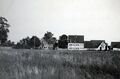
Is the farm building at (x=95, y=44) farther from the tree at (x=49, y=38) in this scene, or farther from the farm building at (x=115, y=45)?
the tree at (x=49, y=38)

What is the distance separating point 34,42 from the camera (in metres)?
2.34

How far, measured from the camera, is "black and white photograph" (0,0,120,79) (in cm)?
226

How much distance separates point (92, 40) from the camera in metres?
2.42

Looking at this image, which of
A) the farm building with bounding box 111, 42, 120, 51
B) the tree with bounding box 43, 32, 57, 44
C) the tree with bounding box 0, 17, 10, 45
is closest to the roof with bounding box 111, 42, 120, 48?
the farm building with bounding box 111, 42, 120, 51

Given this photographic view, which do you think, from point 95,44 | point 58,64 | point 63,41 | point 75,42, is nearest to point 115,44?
point 95,44

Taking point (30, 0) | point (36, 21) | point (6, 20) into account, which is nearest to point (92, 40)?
point (36, 21)

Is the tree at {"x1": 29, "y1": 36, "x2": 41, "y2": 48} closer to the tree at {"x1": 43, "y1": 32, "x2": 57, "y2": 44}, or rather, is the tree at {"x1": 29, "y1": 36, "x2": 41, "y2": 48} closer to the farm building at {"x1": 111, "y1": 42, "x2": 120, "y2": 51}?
the tree at {"x1": 43, "y1": 32, "x2": 57, "y2": 44}

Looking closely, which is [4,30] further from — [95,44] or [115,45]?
[115,45]

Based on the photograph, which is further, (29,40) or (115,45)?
(115,45)

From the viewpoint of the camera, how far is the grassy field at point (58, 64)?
2078mm

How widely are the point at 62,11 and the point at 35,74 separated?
3.46 ft

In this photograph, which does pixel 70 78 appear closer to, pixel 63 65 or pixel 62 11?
pixel 63 65

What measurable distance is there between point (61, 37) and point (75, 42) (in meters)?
0.21

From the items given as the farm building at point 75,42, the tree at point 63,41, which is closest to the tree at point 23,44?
the tree at point 63,41
